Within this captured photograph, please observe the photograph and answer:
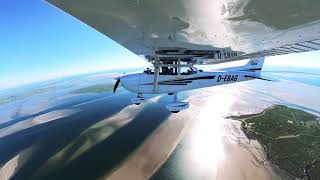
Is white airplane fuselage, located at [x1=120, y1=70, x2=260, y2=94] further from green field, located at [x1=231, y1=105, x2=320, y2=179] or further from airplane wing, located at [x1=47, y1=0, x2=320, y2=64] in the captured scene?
green field, located at [x1=231, y1=105, x2=320, y2=179]

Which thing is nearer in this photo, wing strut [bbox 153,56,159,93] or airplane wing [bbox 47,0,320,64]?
airplane wing [bbox 47,0,320,64]

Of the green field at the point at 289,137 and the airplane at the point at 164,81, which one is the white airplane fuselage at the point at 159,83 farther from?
the green field at the point at 289,137

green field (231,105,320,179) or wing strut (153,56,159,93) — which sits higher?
wing strut (153,56,159,93)

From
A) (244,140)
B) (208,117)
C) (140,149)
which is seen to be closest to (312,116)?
(208,117)

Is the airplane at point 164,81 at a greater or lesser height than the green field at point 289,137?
greater

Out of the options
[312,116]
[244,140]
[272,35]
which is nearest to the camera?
[272,35]

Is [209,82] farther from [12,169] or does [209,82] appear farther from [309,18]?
[12,169]

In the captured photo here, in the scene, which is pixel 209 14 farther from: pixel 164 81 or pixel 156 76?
pixel 164 81

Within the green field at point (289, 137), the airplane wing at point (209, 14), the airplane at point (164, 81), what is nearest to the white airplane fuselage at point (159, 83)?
the airplane at point (164, 81)

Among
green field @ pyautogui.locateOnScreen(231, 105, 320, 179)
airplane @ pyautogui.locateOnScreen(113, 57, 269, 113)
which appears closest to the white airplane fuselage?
airplane @ pyautogui.locateOnScreen(113, 57, 269, 113)
